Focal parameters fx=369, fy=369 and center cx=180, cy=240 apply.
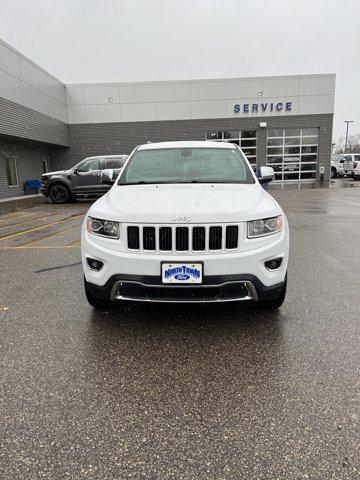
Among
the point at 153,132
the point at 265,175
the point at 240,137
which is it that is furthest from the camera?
the point at 240,137

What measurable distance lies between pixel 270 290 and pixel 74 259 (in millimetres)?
3896

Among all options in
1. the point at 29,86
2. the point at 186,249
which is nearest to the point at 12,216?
the point at 29,86

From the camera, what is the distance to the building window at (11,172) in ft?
61.7

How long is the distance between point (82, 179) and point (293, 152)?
1541cm

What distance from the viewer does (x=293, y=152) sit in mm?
25031

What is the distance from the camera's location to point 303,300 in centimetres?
411

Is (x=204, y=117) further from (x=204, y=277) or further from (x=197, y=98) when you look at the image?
(x=204, y=277)

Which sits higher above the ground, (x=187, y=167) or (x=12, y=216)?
(x=187, y=167)

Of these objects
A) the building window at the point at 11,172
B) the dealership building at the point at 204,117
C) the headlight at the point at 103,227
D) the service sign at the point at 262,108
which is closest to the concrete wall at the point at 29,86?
the dealership building at the point at 204,117

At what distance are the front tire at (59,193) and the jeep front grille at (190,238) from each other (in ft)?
45.9

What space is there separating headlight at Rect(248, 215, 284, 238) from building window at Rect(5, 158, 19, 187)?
1839 centimetres

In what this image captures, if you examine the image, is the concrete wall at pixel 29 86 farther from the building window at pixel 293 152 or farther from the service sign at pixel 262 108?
the building window at pixel 293 152

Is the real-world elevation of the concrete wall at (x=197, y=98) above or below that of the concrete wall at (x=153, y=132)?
above

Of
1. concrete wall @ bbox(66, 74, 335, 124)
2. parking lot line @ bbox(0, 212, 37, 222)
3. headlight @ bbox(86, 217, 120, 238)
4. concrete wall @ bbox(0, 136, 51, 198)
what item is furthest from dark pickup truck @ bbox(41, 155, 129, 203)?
headlight @ bbox(86, 217, 120, 238)
